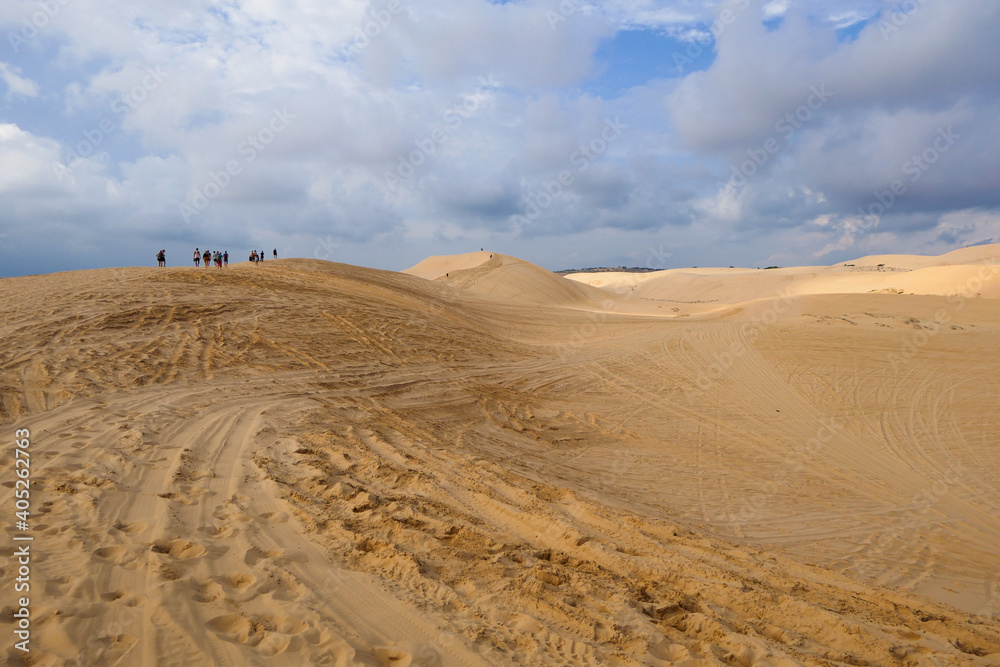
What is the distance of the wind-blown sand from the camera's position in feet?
11.2

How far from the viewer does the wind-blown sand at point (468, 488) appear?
3.42 m

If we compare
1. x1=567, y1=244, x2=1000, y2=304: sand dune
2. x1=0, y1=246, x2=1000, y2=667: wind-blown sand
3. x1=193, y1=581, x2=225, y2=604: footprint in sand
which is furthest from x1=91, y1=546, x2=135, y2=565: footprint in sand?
x1=567, y1=244, x2=1000, y2=304: sand dune

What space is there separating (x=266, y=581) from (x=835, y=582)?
16.3 ft

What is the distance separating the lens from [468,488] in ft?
20.2

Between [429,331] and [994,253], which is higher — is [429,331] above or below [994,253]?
below

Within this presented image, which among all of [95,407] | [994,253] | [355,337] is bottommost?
[95,407]

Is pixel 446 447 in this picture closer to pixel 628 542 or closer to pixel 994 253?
pixel 628 542

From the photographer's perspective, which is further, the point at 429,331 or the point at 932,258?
the point at 932,258

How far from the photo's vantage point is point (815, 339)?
16938 mm

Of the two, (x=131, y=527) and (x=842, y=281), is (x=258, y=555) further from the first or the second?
(x=842, y=281)

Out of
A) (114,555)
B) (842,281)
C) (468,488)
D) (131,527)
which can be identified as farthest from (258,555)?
(842,281)

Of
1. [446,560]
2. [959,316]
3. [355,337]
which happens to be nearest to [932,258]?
[959,316]

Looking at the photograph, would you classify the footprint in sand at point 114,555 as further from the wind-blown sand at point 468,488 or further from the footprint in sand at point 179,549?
the footprint in sand at point 179,549

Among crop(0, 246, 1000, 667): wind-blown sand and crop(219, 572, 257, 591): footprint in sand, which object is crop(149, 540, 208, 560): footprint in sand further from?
crop(219, 572, 257, 591): footprint in sand
